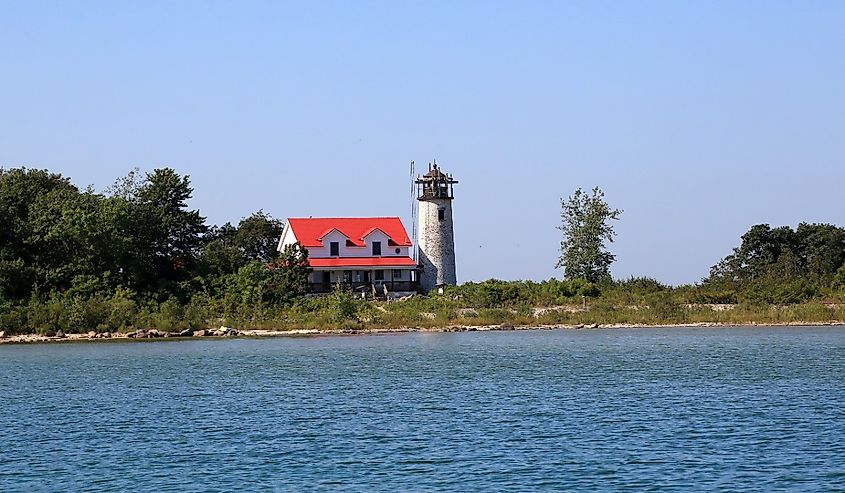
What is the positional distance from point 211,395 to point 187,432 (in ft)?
23.5

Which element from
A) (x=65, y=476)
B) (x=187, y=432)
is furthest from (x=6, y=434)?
(x=65, y=476)

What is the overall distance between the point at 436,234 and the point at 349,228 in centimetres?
539

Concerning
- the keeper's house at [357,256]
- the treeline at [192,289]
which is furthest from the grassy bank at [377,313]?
the keeper's house at [357,256]

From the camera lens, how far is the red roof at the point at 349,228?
72188 mm

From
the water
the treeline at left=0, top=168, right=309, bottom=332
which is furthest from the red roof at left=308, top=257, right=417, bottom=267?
the water

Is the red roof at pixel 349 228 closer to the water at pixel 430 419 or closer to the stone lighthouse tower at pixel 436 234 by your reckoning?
the stone lighthouse tower at pixel 436 234

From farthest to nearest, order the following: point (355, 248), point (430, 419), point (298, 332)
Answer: point (355, 248), point (298, 332), point (430, 419)

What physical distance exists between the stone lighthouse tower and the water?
81.0 ft

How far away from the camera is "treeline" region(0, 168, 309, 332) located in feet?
187

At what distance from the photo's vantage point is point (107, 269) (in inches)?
2414

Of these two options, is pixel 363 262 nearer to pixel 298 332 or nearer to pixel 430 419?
pixel 298 332

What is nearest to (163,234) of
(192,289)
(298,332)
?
(192,289)

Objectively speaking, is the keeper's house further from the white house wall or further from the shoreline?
the shoreline

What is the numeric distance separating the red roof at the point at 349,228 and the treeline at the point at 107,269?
19.3ft
